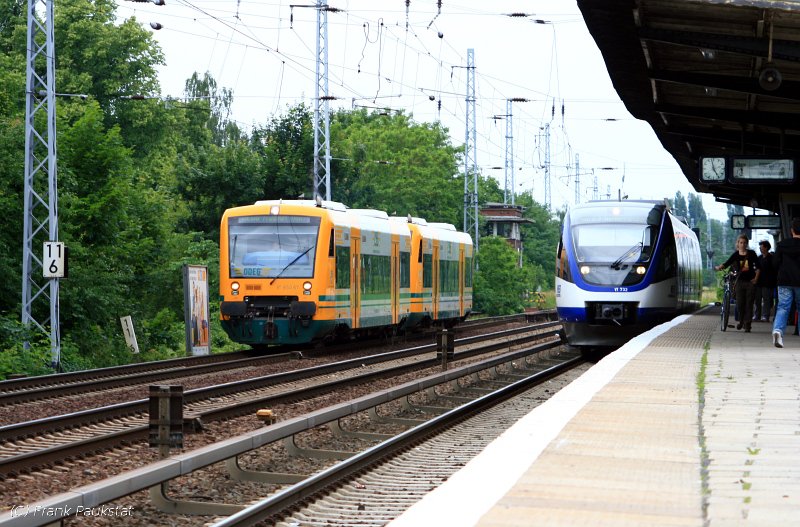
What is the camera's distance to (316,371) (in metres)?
19.5

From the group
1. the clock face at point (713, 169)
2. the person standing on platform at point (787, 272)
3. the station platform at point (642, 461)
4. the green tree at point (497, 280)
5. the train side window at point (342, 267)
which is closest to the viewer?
the station platform at point (642, 461)

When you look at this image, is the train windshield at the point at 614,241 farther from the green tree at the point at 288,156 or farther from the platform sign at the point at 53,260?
the green tree at the point at 288,156

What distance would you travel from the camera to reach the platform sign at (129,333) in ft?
91.8

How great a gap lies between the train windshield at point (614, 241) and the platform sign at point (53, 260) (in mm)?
8955

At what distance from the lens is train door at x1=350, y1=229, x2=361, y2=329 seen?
84.5 ft

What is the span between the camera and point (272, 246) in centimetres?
2409

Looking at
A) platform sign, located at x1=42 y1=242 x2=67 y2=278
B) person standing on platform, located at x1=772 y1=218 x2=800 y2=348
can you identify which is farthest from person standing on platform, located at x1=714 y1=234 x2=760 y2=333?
platform sign, located at x1=42 y1=242 x2=67 y2=278

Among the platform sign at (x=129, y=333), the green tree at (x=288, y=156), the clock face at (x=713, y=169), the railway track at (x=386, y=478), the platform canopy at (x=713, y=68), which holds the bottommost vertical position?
the railway track at (x=386, y=478)

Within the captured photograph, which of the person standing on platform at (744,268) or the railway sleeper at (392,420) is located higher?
the person standing on platform at (744,268)

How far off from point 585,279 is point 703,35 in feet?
21.4

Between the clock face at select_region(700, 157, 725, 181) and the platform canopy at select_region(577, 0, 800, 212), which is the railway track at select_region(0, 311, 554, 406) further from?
the clock face at select_region(700, 157, 725, 181)

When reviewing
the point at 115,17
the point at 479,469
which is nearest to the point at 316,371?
the point at 479,469

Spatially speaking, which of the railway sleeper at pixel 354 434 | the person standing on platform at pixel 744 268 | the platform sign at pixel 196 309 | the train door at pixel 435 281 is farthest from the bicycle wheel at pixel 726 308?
the train door at pixel 435 281

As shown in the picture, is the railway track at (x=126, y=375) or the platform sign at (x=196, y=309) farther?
the platform sign at (x=196, y=309)
